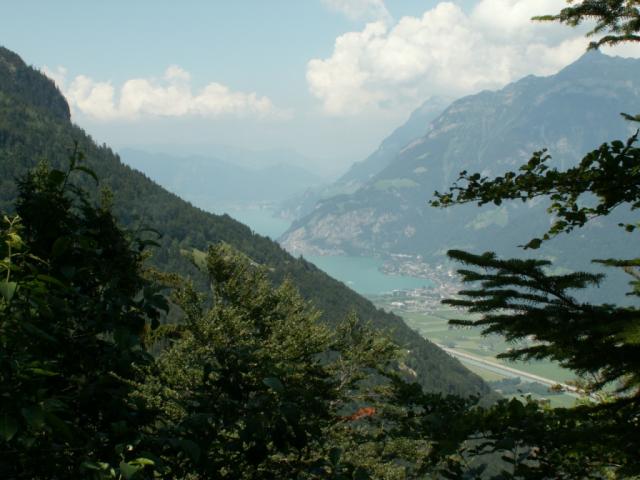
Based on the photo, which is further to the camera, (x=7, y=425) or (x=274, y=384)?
(x=274, y=384)

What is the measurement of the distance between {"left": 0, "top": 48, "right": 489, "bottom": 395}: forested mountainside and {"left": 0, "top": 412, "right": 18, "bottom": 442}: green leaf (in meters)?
119

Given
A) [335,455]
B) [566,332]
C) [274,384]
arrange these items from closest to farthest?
[274,384], [335,455], [566,332]

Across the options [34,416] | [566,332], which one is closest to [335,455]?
[34,416]

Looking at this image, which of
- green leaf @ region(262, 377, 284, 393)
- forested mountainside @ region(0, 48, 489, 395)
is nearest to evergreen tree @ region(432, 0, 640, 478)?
green leaf @ region(262, 377, 284, 393)

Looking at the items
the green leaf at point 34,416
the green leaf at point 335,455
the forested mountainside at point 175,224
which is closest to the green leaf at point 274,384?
the green leaf at point 335,455

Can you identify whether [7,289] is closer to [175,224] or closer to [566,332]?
[566,332]

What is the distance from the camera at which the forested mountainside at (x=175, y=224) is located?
419ft

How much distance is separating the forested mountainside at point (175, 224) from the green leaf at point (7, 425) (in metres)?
119

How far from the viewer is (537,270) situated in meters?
3.27

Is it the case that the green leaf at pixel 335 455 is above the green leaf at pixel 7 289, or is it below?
below

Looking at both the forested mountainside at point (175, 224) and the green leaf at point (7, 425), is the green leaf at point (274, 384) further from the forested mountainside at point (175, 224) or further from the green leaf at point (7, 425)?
the forested mountainside at point (175, 224)

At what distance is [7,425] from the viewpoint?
5.19 feet

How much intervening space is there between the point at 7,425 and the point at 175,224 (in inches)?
6346

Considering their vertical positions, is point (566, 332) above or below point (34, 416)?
above
